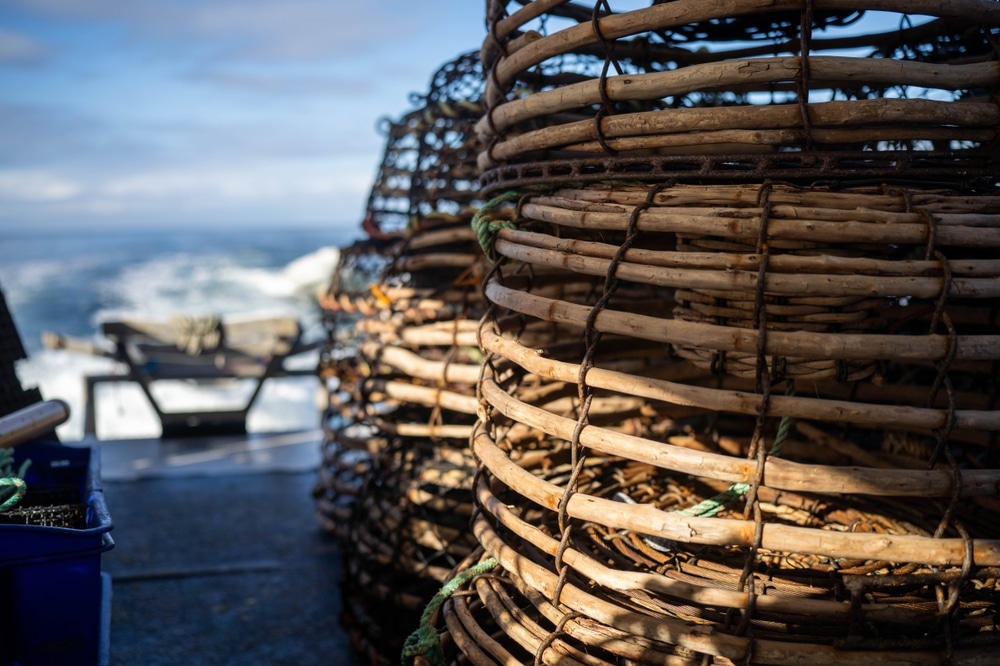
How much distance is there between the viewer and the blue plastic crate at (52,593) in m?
1.87

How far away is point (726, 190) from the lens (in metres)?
1.66

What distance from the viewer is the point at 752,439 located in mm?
1610

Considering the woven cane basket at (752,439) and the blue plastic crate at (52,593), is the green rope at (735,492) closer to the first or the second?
the woven cane basket at (752,439)

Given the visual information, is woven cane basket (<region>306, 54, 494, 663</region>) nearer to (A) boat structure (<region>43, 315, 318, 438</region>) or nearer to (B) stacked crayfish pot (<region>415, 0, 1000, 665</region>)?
(B) stacked crayfish pot (<region>415, 0, 1000, 665</region>)

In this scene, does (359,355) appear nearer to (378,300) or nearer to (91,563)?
(378,300)

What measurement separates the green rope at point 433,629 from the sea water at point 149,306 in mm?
2534

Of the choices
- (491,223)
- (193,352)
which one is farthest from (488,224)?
(193,352)

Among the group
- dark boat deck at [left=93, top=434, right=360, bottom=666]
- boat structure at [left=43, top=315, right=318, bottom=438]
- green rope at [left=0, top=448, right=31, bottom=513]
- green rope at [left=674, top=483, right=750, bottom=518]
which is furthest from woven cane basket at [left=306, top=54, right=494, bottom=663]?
boat structure at [left=43, top=315, right=318, bottom=438]

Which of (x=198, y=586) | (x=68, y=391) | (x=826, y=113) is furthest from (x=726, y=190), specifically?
(x=68, y=391)

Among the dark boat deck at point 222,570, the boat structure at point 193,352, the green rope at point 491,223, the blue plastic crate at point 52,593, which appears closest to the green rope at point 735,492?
the green rope at point 491,223

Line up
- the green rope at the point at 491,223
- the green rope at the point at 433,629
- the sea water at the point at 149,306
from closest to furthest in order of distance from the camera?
the green rope at the point at 433,629, the green rope at the point at 491,223, the sea water at the point at 149,306

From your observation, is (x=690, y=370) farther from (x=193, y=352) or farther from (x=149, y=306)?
(x=149, y=306)

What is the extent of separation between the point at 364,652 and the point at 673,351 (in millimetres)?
1703

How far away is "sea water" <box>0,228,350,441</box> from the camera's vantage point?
1307 centimetres
